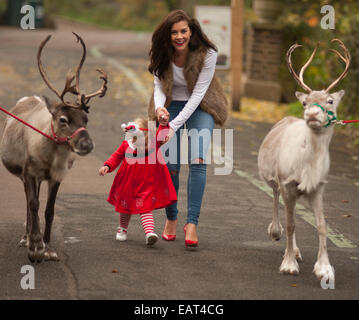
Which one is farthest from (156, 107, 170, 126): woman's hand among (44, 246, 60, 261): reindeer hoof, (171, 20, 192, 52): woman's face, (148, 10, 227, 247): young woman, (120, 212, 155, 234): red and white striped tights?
(44, 246, 60, 261): reindeer hoof

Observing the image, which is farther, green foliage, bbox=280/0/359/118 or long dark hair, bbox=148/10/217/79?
green foliage, bbox=280/0/359/118

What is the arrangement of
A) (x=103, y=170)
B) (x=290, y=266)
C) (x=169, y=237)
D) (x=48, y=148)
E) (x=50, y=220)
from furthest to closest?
1. (x=169, y=237)
2. (x=103, y=170)
3. (x=50, y=220)
4. (x=48, y=148)
5. (x=290, y=266)

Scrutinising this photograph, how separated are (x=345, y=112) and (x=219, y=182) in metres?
6.33

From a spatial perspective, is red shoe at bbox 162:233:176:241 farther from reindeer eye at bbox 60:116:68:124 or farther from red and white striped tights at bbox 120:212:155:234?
reindeer eye at bbox 60:116:68:124

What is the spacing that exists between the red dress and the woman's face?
0.77 meters

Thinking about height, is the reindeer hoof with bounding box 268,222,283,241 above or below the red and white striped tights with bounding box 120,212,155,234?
below

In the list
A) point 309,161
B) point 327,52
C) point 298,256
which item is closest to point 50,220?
point 298,256

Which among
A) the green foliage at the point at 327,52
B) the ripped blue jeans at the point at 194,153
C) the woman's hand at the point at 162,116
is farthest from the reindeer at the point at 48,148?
the green foliage at the point at 327,52

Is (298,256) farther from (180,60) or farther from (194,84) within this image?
(180,60)

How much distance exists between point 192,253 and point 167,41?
6.35 ft

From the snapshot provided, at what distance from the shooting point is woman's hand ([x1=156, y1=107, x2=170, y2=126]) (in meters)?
7.46

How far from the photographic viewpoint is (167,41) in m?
7.70

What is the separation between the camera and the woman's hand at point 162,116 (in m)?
7.46
